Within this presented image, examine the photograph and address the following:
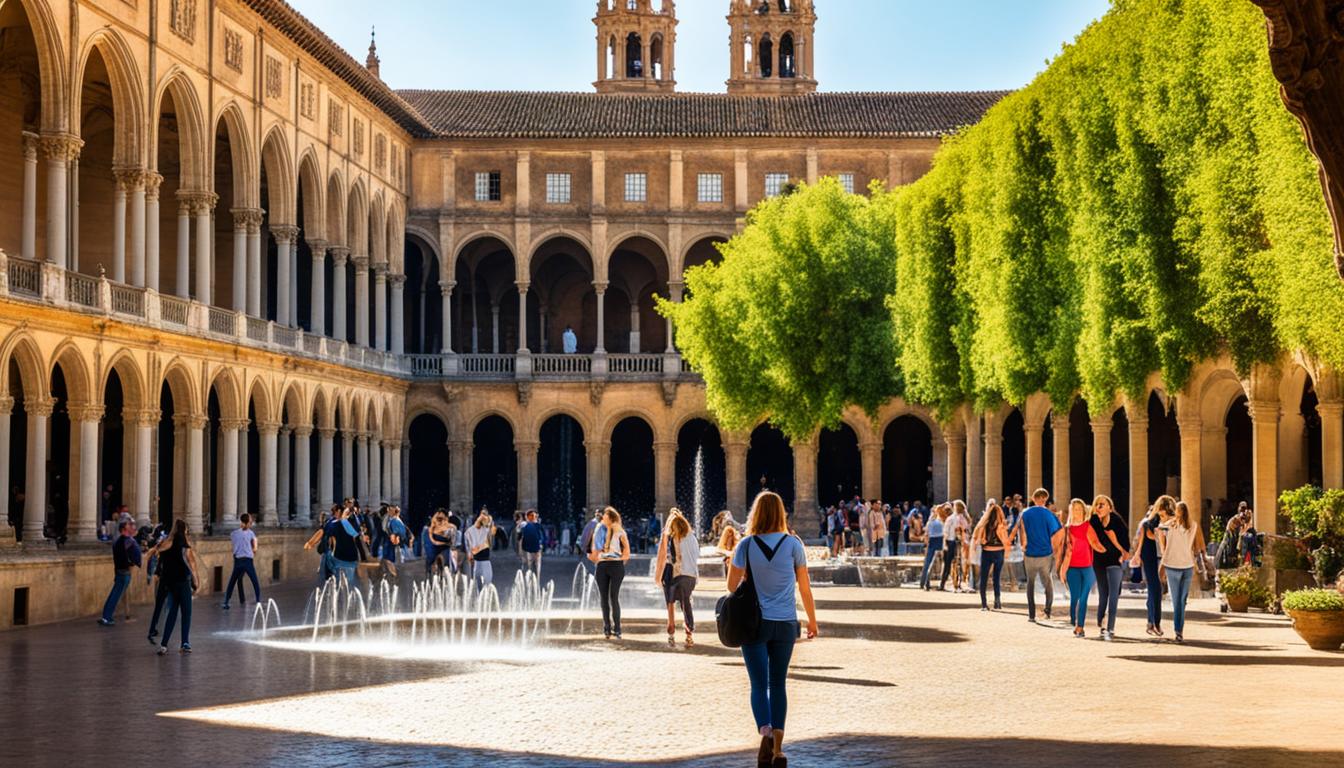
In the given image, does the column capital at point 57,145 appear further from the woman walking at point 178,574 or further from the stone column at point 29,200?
the woman walking at point 178,574

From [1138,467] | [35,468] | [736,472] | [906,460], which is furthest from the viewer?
[906,460]

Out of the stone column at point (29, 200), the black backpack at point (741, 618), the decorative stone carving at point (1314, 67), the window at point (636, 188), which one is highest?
the window at point (636, 188)

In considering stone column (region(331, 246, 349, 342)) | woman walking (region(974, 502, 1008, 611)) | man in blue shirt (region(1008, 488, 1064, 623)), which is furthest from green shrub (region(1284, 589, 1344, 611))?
stone column (region(331, 246, 349, 342))

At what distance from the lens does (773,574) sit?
11266 mm

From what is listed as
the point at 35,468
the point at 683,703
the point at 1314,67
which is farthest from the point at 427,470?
the point at 1314,67

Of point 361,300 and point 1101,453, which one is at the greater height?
point 361,300

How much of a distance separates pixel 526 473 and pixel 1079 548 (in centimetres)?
3833

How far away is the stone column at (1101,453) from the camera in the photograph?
34.5m

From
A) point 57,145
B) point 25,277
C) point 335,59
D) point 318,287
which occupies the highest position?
point 335,59

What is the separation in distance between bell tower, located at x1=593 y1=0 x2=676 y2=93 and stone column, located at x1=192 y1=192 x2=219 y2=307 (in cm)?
5185

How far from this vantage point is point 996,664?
1841 centimetres

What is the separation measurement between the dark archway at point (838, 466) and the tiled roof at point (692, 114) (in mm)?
11129

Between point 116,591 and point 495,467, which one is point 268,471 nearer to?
point 116,591

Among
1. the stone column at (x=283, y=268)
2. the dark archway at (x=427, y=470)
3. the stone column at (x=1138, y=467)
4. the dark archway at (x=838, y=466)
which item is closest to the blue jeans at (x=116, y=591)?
the stone column at (x=1138, y=467)
